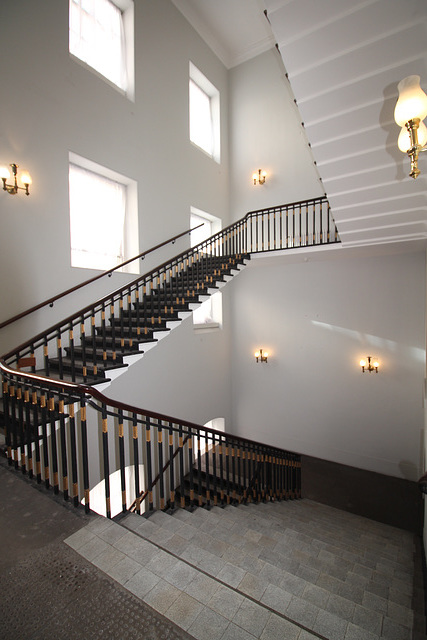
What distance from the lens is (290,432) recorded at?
818 centimetres

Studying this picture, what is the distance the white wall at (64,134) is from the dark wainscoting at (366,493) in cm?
624

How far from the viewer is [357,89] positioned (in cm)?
262

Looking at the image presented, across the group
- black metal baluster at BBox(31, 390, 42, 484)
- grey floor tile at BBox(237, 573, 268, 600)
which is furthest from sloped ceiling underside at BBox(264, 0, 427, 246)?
grey floor tile at BBox(237, 573, 268, 600)

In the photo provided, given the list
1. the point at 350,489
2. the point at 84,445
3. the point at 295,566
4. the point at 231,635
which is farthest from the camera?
the point at 350,489

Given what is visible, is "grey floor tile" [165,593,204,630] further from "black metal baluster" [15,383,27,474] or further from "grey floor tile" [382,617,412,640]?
"black metal baluster" [15,383,27,474]

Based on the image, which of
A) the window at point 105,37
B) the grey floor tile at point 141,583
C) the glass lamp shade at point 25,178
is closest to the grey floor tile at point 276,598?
the grey floor tile at point 141,583

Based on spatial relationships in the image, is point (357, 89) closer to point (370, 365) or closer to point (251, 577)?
point (251, 577)

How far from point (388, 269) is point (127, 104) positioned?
663 centimetres

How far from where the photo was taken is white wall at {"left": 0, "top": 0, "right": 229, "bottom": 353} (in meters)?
4.17

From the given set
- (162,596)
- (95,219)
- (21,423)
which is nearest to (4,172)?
(95,219)

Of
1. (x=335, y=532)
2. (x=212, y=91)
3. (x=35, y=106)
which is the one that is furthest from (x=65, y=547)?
(x=212, y=91)

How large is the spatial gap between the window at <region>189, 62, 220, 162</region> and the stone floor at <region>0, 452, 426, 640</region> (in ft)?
28.3

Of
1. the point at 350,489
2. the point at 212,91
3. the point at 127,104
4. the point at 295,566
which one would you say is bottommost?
the point at 350,489

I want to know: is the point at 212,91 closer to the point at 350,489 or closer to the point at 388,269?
the point at 388,269
